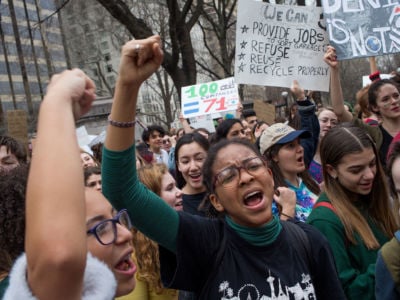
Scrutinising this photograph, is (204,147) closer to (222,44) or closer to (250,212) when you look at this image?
(250,212)

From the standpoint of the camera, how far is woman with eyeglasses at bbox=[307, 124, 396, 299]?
2.16 metres

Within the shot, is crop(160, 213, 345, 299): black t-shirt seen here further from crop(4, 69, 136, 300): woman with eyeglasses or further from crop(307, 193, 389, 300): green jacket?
crop(4, 69, 136, 300): woman with eyeglasses

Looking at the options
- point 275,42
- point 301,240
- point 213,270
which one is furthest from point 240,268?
point 275,42

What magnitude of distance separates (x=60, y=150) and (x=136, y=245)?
1814 millimetres

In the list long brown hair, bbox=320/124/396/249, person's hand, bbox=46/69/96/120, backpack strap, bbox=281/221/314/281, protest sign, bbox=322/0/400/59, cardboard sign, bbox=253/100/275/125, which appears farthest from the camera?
cardboard sign, bbox=253/100/275/125

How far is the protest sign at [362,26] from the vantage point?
4.86m

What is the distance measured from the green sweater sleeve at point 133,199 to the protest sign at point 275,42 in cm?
363

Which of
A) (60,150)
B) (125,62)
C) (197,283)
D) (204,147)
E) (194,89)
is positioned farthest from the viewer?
(194,89)

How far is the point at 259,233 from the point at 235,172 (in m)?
0.28

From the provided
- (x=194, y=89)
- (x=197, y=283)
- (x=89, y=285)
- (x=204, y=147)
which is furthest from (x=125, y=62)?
(x=194, y=89)

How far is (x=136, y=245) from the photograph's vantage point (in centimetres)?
267

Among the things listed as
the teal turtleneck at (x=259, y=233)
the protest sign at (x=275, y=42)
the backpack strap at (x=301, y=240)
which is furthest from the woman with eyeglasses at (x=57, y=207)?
the protest sign at (x=275, y=42)

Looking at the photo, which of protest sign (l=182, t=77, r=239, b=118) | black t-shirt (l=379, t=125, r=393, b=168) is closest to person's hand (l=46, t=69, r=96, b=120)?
black t-shirt (l=379, t=125, r=393, b=168)

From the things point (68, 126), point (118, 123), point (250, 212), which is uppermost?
point (68, 126)
